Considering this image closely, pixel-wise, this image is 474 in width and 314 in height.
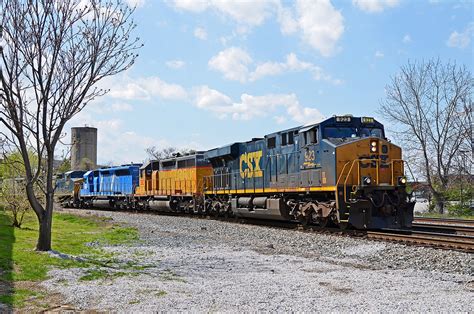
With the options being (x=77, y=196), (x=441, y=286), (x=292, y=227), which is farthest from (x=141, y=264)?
(x=77, y=196)

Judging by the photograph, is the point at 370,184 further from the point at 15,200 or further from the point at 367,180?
the point at 15,200

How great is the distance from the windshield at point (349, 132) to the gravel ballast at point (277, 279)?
3.98 m

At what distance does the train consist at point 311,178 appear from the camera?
13867 millimetres

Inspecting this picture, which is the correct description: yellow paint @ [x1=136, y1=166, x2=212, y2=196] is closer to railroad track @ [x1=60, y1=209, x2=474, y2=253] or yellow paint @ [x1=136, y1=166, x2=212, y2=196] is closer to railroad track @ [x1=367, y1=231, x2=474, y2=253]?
railroad track @ [x1=60, y1=209, x2=474, y2=253]

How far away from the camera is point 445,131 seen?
98.7 feet

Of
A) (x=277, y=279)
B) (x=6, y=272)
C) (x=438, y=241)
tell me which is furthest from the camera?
(x=438, y=241)

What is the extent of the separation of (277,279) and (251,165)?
41.1 ft

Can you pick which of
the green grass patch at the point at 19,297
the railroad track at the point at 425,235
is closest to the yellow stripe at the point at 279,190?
the railroad track at the point at 425,235

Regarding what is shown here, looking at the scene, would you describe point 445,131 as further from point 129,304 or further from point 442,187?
point 129,304

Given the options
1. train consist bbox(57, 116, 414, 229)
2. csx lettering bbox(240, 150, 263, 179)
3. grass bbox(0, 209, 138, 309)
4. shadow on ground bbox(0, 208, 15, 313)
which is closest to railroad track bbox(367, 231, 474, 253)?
train consist bbox(57, 116, 414, 229)

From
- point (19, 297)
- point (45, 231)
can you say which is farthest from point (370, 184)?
point (19, 297)

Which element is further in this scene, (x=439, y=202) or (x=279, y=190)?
(x=439, y=202)

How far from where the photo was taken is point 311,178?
1552 cm

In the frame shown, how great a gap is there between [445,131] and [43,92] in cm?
2570
